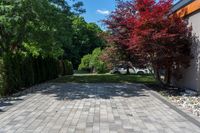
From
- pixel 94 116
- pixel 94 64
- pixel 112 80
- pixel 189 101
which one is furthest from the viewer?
pixel 94 64

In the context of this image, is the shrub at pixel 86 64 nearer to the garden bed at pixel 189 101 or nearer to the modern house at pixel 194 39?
the modern house at pixel 194 39

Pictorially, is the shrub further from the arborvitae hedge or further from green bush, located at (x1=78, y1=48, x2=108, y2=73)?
the arborvitae hedge

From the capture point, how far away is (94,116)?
730 cm

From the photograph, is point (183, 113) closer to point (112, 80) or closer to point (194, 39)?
point (194, 39)

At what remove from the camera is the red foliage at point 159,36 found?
1162 centimetres

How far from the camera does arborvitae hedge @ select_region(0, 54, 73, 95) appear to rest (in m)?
12.0

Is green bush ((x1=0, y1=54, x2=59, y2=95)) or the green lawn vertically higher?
green bush ((x1=0, y1=54, x2=59, y2=95))

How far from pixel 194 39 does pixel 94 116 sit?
239 inches

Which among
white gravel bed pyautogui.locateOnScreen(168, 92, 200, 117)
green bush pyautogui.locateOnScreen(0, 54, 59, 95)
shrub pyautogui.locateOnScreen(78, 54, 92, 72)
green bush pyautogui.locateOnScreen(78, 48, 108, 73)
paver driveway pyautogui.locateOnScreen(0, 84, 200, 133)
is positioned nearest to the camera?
paver driveway pyautogui.locateOnScreen(0, 84, 200, 133)

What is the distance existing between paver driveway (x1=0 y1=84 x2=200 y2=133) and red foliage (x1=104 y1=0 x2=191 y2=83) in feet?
7.61

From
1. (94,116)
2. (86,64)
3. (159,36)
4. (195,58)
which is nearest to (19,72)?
(159,36)

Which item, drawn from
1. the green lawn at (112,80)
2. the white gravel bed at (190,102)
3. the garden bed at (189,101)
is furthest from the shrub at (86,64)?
the white gravel bed at (190,102)

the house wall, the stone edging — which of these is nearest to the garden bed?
the stone edging

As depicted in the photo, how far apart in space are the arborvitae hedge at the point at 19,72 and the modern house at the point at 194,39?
22.5ft
